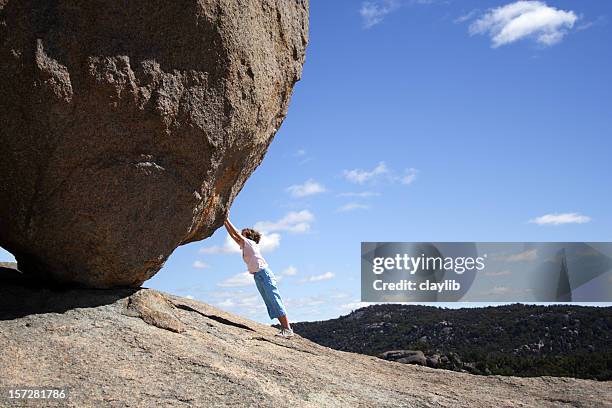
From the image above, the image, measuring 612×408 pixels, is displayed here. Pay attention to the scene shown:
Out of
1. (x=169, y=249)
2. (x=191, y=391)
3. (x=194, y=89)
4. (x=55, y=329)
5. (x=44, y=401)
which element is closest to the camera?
(x=44, y=401)

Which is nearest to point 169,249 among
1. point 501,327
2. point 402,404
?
point 402,404

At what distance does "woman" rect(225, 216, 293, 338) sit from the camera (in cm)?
849

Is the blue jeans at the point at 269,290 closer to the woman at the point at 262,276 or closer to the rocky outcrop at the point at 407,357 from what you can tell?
the woman at the point at 262,276

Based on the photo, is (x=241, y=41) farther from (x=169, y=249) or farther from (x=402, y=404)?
(x=402, y=404)

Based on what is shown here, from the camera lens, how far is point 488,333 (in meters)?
28.2

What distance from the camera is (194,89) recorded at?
22.0ft

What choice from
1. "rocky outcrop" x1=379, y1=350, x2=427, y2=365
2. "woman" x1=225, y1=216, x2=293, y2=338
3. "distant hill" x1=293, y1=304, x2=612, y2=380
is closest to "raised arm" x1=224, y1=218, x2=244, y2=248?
"woman" x1=225, y1=216, x2=293, y2=338

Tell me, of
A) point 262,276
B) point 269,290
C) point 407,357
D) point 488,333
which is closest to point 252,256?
point 262,276

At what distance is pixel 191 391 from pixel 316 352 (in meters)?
2.66

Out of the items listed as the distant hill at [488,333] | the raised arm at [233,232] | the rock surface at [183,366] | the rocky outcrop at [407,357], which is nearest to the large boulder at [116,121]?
the rock surface at [183,366]

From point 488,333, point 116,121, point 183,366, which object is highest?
point 488,333

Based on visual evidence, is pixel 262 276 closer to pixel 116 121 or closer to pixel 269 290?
pixel 269 290

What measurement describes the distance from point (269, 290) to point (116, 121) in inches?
122

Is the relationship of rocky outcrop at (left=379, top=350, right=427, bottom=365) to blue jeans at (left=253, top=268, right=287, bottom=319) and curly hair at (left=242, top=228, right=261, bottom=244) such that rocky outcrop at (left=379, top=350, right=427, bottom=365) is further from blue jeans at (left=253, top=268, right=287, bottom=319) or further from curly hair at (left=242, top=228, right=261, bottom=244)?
curly hair at (left=242, top=228, right=261, bottom=244)
